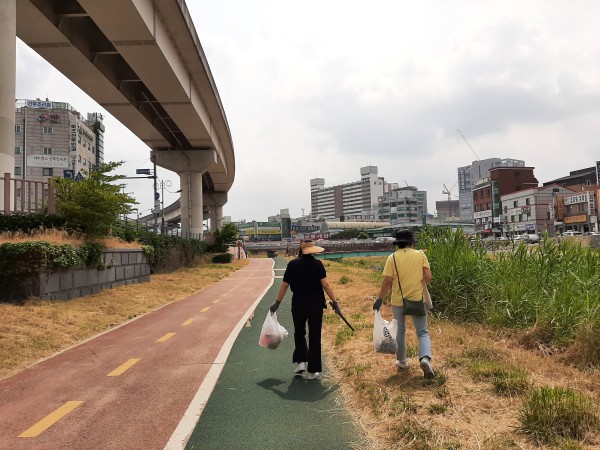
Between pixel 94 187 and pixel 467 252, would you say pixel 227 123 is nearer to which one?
pixel 94 187

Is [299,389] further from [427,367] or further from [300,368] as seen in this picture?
[427,367]

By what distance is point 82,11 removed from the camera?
17.3 meters

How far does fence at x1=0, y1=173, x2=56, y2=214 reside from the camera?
39.7 ft

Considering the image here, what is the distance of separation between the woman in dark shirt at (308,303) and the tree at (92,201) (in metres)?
9.56

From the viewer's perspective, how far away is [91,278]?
520 inches

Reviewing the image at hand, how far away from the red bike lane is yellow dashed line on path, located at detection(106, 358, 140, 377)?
1 centimetres

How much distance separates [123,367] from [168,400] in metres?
1.93

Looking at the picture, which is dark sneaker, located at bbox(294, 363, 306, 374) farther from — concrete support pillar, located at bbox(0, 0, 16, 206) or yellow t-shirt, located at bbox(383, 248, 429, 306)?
concrete support pillar, located at bbox(0, 0, 16, 206)

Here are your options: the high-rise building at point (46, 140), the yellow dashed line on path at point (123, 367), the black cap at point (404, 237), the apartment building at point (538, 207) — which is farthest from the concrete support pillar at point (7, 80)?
the apartment building at point (538, 207)

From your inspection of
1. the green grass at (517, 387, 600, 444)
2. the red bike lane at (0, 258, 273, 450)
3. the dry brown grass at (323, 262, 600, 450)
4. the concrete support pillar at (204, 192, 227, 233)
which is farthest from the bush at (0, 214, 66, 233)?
Answer: the concrete support pillar at (204, 192, 227, 233)

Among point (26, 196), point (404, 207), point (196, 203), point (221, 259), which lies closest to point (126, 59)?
point (26, 196)

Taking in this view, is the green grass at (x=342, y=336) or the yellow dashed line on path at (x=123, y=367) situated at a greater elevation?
the green grass at (x=342, y=336)

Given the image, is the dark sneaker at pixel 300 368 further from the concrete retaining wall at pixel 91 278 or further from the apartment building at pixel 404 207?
the apartment building at pixel 404 207

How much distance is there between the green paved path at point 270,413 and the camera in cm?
402
